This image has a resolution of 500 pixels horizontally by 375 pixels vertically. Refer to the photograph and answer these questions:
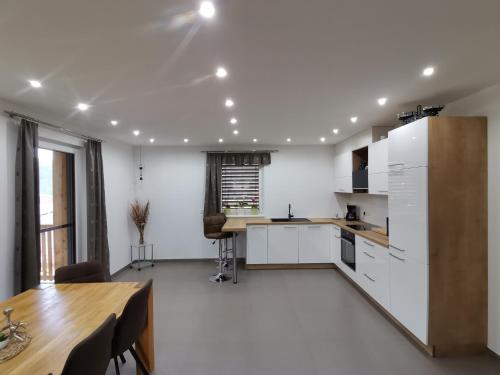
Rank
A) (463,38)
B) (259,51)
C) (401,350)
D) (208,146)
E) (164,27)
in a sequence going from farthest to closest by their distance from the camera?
(208,146) < (401,350) < (259,51) < (463,38) < (164,27)

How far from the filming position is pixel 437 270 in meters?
2.33

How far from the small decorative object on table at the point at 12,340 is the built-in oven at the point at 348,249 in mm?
3737

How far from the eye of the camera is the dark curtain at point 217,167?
5270 millimetres

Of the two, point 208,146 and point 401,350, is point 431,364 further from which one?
point 208,146

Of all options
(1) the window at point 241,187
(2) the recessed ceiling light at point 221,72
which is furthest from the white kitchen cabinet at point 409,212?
(1) the window at point 241,187

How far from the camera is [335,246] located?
15.2ft

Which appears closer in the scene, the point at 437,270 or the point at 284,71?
the point at 284,71

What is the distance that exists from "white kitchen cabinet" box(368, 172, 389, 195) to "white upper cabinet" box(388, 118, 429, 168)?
1.85 feet

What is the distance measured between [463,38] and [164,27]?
1755 millimetres

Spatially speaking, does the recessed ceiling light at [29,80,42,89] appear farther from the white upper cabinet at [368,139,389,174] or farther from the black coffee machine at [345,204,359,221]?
the black coffee machine at [345,204,359,221]

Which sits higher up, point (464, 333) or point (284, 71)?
point (284, 71)

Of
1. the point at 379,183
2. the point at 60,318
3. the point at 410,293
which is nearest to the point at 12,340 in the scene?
the point at 60,318

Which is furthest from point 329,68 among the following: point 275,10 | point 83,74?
point 83,74

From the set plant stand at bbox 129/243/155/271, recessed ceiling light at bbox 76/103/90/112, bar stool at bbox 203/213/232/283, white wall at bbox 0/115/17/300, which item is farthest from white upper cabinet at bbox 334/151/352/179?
white wall at bbox 0/115/17/300
